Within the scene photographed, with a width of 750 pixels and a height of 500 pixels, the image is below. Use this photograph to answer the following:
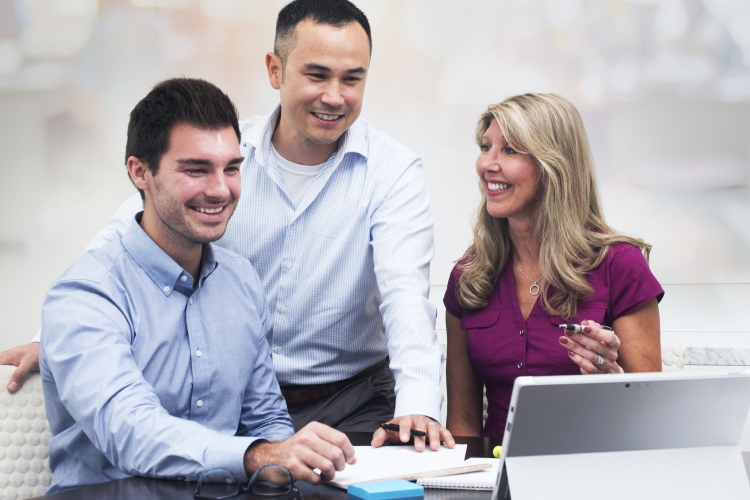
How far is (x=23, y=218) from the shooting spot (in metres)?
3.46

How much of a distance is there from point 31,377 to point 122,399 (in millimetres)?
563

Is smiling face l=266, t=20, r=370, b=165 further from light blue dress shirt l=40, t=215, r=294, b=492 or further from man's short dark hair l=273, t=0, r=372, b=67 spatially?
light blue dress shirt l=40, t=215, r=294, b=492

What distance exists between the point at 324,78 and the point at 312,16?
0.19 meters

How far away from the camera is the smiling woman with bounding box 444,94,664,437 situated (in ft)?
6.85

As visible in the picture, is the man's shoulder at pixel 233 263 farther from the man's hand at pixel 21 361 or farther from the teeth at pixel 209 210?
the man's hand at pixel 21 361

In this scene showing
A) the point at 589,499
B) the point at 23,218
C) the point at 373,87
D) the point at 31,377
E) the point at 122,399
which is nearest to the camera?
the point at 589,499

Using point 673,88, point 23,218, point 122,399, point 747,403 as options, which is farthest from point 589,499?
point 23,218

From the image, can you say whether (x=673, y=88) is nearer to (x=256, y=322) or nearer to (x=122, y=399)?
(x=256, y=322)

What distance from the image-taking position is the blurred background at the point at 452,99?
302cm

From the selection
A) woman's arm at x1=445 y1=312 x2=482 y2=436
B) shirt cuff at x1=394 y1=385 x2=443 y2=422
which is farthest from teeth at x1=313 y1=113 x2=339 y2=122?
shirt cuff at x1=394 y1=385 x2=443 y2=422

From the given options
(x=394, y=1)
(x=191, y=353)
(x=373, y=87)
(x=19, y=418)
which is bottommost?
(x=19, y=418)

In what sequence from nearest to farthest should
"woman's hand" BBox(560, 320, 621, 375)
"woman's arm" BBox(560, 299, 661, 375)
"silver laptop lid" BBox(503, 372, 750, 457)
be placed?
"silver laptop lid" BBox(503, 372, 750, 457)
"woman's hand" BBox(560, 320, 621, 375)
"woman's arm" BBox(560, 299, 661, 375)

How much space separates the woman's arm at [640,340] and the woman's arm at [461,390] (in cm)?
44

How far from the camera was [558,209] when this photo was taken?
2.18m
